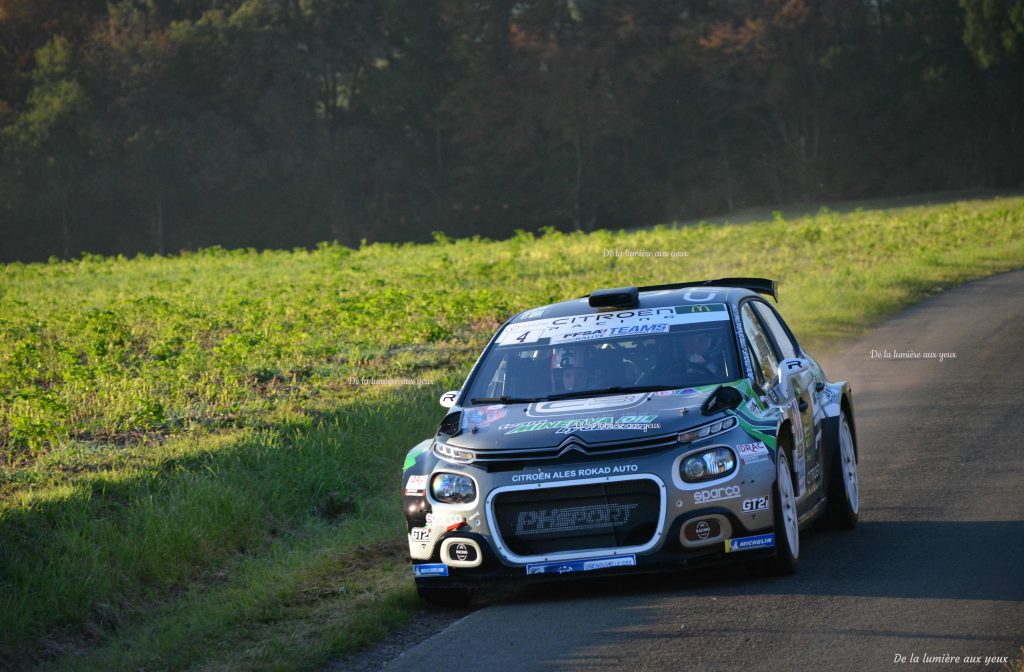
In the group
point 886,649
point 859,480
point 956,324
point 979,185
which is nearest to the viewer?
point 886,649

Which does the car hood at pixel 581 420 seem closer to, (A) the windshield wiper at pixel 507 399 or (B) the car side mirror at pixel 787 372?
(A) the windshield wiper at pixel 507 399

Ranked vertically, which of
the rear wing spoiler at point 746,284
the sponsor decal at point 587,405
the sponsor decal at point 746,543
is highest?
the rear wing spoiler at point 746,284

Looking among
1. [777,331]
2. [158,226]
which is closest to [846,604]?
[777,331]

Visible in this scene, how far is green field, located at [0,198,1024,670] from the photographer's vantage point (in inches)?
321

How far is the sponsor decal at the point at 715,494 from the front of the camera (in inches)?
297

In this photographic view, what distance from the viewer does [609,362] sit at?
8.80 metres

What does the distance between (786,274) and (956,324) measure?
8.23 m

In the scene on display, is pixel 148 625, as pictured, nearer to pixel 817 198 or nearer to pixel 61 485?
pixel 61 485

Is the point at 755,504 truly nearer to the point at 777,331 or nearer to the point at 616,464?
the point at 616,464

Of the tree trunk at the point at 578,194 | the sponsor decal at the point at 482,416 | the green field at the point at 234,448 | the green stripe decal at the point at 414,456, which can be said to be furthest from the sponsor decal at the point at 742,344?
the tree trunk at the point at 578,194

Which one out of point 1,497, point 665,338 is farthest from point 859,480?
point 1,497

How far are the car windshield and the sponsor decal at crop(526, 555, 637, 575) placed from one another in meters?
1.23

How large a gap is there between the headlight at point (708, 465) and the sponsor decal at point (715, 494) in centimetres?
7

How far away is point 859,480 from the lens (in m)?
11.0
